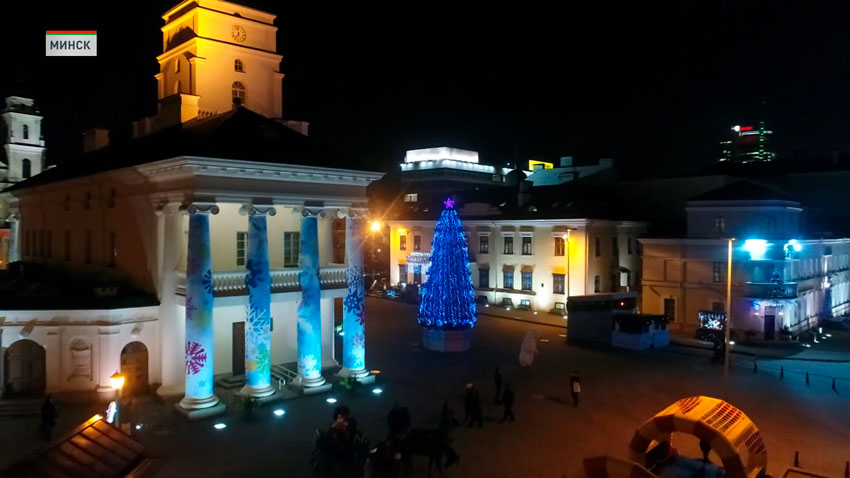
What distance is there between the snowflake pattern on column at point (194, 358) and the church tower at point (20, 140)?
185 feet

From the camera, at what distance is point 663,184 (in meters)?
52.7

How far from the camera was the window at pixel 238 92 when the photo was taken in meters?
28.5

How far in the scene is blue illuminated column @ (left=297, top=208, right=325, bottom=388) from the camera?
23938 millimetres

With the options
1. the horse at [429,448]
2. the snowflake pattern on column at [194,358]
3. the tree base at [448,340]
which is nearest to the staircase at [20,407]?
the snowflake pattern on column at [194,358]

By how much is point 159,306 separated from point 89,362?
320 cm

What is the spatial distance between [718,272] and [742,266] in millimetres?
1419

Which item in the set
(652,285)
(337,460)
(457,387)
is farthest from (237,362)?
(652,285)

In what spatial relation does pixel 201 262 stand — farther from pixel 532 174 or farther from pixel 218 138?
pixel 532 174

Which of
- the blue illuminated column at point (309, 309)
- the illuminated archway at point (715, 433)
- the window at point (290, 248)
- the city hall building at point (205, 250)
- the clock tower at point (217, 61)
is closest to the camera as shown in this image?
the illuminated archway at point (715, 433)

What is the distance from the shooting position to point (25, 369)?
23.0m

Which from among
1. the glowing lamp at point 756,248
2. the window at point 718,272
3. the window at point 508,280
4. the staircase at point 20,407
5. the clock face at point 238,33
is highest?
the clock face at point 238,33

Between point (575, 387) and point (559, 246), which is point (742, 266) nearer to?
point (559, 246)

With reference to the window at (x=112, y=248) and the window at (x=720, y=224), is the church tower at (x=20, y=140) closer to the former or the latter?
the window at (x=112, y=248)

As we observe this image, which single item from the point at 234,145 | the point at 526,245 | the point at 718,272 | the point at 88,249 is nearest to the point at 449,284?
the point at 234,145
